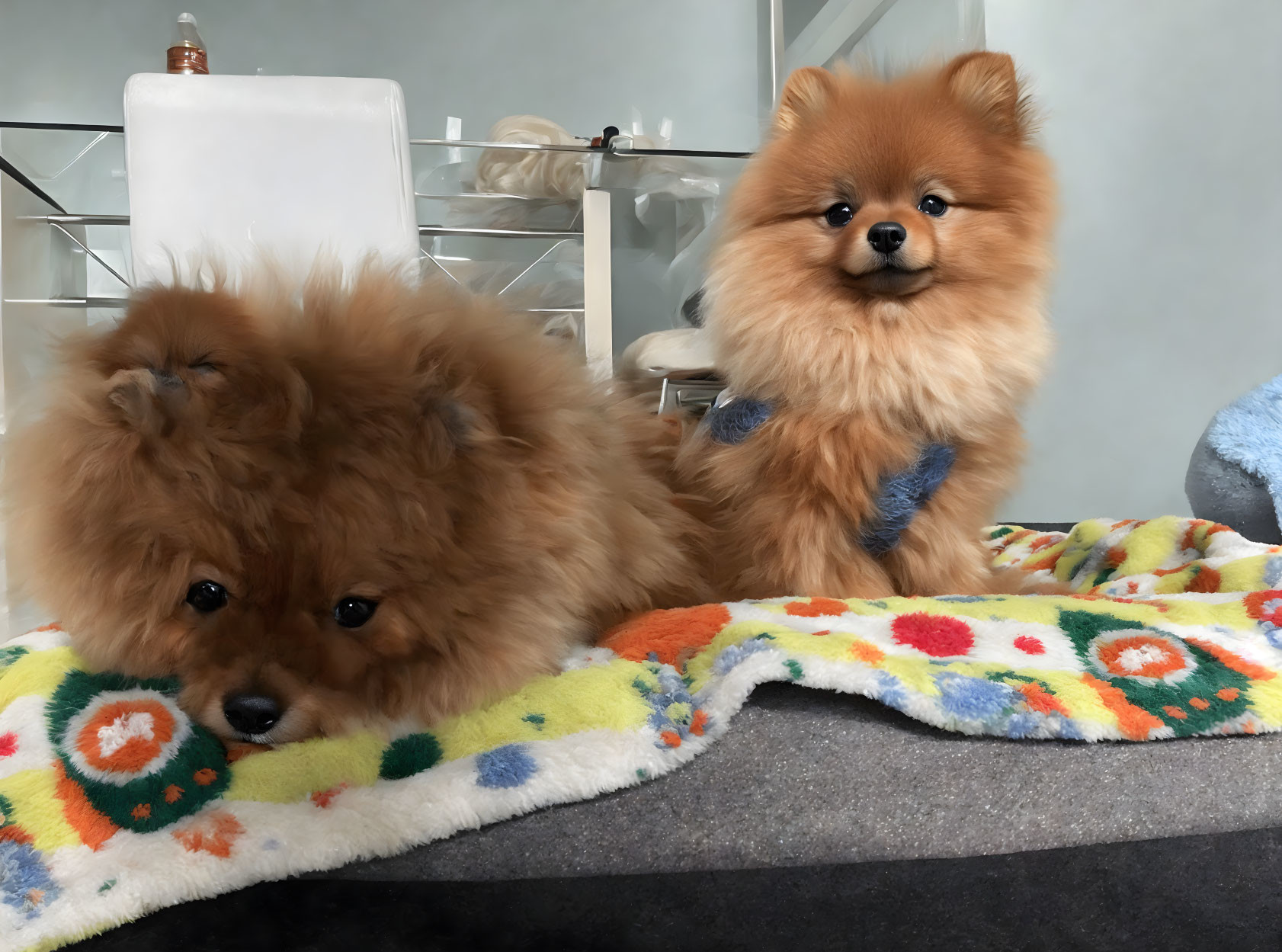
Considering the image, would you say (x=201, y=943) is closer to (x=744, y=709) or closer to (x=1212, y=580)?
(x=744, y=709)

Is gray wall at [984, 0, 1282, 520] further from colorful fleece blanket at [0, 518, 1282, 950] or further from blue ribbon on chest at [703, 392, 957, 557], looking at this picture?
colorful fleece blanket at [0, 518, 1282, 950]

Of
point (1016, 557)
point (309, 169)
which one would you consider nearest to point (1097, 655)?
point (1016, 557)

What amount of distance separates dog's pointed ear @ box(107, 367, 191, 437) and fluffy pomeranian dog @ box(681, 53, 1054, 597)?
2.50ft

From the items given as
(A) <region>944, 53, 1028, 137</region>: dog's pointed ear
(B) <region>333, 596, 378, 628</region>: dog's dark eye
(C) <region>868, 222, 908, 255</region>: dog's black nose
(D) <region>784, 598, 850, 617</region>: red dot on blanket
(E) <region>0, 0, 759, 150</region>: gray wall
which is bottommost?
(D) <region>784, 598, 850, 617</region>: red dot on blanket

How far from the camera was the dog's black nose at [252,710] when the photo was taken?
786 millimetres

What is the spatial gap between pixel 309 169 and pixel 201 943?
83.7 inches

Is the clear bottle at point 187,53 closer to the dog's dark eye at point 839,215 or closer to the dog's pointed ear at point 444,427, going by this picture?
the dog's dark eye at point 839,215

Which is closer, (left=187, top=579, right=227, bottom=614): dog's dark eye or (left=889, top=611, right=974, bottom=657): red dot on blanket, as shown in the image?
(left=187, top=579, right=227, bottom=614): dog's dark eye

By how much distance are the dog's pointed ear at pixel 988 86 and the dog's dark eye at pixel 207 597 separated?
1.29 m

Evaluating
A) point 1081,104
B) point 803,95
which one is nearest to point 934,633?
point 803,95

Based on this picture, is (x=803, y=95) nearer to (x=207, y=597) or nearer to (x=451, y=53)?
(x=207, y=597)

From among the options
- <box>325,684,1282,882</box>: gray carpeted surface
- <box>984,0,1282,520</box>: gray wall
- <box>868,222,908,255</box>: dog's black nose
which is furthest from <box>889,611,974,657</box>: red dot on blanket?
<box>984,0,1282,520</box>: gray wall

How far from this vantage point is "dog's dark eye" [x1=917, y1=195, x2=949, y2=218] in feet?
4.47

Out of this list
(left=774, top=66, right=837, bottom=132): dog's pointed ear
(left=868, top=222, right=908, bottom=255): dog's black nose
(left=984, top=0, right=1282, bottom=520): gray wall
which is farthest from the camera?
(left=984, top=0, right=1282, bottom=520): gray wall
